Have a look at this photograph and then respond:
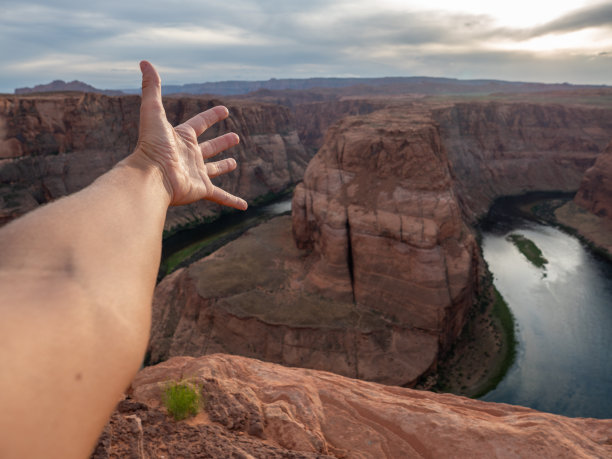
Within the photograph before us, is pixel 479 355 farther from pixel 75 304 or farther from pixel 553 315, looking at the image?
pixel 75 304

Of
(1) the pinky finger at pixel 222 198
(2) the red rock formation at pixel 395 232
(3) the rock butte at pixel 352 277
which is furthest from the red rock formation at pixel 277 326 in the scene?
(1) the pinky finger at pixel 222 198

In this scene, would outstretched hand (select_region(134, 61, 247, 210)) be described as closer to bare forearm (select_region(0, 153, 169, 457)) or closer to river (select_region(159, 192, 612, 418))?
bare forearm (select_region(0, 153, 169, 457))

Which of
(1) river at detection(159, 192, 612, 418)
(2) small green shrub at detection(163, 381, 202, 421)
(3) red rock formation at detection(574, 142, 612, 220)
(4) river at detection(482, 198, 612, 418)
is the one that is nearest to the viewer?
(2) small green shrub at detection(163, 381, 202, 421)

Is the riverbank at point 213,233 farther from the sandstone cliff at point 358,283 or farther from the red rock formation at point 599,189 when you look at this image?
the red rock formation at point 599,189

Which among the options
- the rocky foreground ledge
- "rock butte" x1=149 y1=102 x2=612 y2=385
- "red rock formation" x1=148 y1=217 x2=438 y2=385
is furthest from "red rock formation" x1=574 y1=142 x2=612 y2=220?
the rocky foreground ledge

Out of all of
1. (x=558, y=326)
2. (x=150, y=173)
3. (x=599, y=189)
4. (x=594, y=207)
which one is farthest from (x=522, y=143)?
(x=150, y=173)

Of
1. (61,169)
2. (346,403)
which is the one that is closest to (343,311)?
(346,403)
